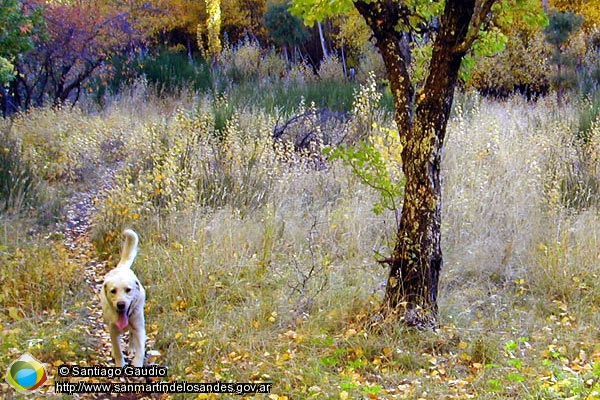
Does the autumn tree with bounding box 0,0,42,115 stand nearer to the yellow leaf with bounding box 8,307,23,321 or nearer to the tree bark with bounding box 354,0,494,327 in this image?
the yellow leaf with bounding box 8,307,23,321

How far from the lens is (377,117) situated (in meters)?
8.43

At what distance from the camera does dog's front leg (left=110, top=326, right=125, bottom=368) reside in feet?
11.7

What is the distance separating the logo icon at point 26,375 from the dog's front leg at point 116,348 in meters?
0.37

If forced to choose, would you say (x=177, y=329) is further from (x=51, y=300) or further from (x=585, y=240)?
(x=585, y=240)

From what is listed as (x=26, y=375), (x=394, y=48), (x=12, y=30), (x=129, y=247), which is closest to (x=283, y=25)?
(x=12, y=30)

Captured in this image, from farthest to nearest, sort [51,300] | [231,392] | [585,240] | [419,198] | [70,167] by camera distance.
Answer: [70,167] < [585,240] < [51,300] < [419,198] < [231,392]

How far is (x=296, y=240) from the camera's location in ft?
17.6

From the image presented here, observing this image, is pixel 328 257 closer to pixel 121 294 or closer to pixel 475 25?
pixel 121 294

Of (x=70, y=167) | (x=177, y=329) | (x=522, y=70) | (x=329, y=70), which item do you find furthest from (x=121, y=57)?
(x=177, y=329)

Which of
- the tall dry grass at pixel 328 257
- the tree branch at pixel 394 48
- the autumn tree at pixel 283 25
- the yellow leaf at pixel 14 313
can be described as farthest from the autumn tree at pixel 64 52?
the tree branch at pixel 394 48

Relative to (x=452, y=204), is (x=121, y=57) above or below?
above

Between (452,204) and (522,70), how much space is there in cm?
910

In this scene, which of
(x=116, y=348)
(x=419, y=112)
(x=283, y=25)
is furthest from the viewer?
(x=283, y=25)

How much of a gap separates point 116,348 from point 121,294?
393mm
